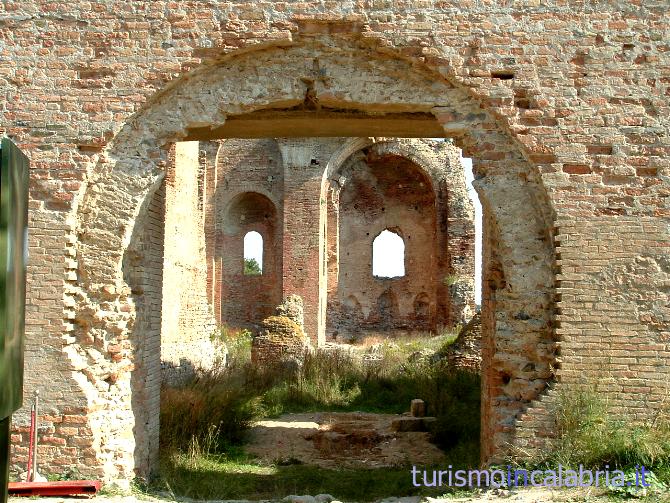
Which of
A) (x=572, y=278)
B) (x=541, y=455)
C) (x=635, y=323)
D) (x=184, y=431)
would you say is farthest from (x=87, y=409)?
(x=635, y=323)

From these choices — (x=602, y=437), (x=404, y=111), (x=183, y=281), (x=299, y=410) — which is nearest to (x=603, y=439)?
(x=602, y=437)

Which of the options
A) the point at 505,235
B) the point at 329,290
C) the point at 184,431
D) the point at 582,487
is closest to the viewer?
the point at 582,487

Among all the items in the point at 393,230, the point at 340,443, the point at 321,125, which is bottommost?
the point at 340,443

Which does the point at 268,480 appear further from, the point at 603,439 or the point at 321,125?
the point at 321,125

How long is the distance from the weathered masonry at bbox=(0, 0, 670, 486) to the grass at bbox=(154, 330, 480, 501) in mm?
1081

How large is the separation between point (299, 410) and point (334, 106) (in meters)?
6.29

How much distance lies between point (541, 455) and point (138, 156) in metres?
4.33

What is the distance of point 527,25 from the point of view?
5.41 meters

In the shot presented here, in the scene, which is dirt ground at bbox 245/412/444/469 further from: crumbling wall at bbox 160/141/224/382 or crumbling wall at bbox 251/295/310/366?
crumbling wall at bbox 251/295/310/366

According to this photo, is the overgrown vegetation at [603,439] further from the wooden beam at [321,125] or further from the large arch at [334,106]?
the wooden beam at [321,125]

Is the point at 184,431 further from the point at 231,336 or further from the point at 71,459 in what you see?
the point at 231,336

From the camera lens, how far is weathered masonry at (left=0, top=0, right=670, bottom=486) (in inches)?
205

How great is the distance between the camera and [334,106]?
19.4 feet

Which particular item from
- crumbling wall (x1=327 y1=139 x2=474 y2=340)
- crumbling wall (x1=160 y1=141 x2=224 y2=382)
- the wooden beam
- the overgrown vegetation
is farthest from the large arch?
crumbling wall (x1=327 y1=139 x2=474 y2=340)
